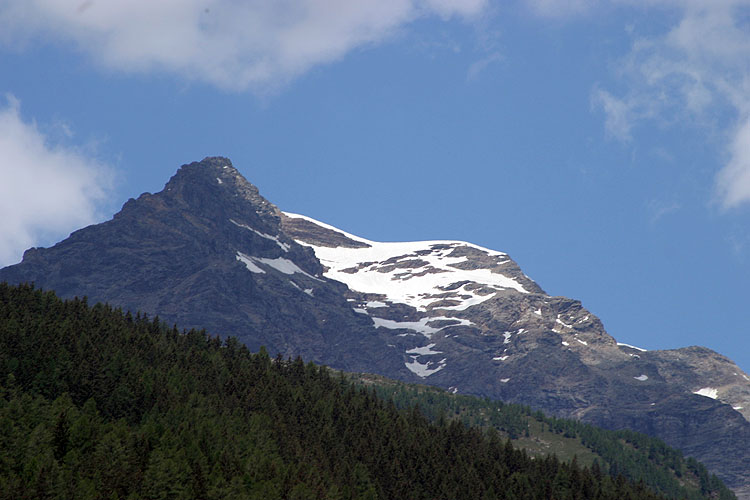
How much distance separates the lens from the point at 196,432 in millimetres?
133875

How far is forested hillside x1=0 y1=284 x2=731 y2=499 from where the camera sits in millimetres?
112669

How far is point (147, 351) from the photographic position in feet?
573

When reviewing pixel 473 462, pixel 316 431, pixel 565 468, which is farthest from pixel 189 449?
pixel 565 468

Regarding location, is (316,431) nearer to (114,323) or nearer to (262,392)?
(262,392)

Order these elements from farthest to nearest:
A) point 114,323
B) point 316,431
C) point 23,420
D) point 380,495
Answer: point 114,323 → point 316,431 → point 380,495 → point 23,420

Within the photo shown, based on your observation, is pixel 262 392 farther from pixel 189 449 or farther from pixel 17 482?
pixel 17 482

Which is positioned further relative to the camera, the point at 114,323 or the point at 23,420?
the point at 114,323

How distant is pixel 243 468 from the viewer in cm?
12612

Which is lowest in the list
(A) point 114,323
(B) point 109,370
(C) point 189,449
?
(C) point 189,449

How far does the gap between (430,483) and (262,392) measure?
1481 inches

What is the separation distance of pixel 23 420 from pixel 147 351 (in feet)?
170

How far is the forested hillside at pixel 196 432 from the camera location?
11267 cm

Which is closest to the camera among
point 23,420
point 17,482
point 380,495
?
point 17,482

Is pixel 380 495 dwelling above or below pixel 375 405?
below
